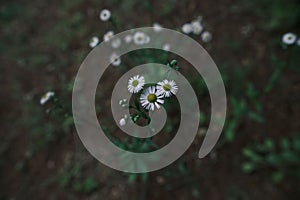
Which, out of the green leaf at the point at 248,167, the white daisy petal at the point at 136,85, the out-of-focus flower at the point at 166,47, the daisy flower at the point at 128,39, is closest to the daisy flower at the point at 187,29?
the out-of-focus flower at the point at 166,47

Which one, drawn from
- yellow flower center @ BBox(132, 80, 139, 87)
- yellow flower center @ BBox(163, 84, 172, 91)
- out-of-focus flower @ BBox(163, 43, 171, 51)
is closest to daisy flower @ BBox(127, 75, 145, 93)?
yellow flower center @ BBox(132, 80, 139, 87)

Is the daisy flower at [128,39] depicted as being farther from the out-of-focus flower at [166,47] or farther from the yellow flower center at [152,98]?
the yellow flower center at [152,98]

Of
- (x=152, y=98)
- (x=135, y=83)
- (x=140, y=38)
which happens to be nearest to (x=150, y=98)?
(x=152, y=98)

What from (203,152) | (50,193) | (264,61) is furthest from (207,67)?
(50,193)

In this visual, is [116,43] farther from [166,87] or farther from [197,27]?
[166,87]

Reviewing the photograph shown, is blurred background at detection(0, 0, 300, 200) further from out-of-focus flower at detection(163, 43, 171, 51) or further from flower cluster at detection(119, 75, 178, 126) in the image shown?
flower cluster at detection(119, 75, 178, 126)

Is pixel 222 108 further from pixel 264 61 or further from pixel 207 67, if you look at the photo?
pixel 264 61
